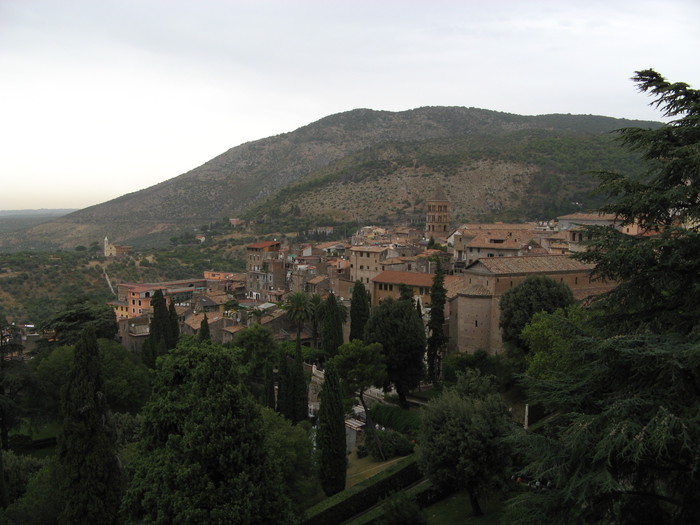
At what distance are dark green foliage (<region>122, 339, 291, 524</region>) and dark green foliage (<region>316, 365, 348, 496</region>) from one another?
9.03 m

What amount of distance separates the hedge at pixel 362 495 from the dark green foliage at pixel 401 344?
8.67 m

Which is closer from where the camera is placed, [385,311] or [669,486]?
[669,486]

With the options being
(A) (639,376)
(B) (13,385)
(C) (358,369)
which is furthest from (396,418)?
(A) (639,376)

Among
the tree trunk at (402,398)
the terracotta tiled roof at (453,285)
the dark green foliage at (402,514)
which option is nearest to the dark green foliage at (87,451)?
the dark green foliage at (402,514)

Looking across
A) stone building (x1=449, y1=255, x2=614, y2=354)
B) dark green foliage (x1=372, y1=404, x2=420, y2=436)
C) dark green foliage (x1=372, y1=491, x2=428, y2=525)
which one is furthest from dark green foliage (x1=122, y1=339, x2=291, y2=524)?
stone building (x1=449, y1=255, x2=614, y2=354)

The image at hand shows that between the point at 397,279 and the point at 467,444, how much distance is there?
30.6 m

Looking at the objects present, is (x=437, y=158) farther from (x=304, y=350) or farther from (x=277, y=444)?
(x=277, y=444)

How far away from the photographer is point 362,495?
71.3 feet

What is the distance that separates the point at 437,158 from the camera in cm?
14725

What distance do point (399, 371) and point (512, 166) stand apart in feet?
359

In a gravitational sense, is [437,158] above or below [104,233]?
above

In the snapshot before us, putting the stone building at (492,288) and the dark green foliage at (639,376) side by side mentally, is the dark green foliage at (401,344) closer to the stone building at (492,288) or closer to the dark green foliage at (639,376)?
the stone building at (492,288)

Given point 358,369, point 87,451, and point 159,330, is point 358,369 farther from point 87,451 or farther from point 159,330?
point 159,330

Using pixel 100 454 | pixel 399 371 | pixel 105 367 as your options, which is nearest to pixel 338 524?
pixel 100 454
